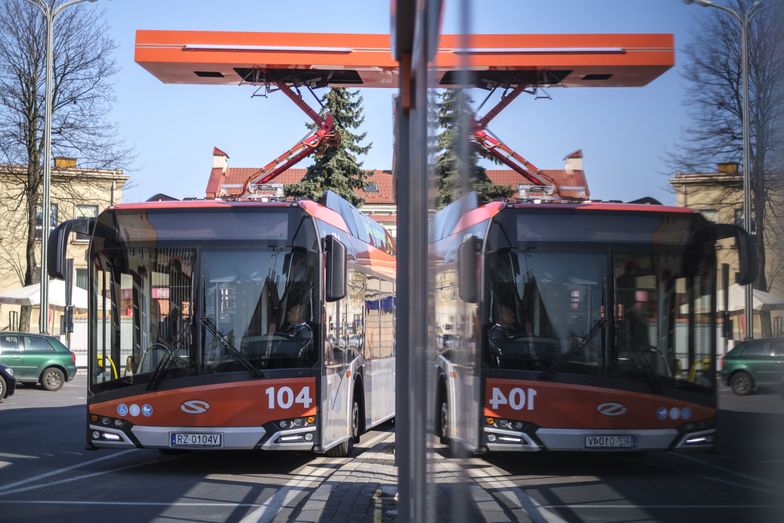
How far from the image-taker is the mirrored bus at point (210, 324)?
11.1 metres

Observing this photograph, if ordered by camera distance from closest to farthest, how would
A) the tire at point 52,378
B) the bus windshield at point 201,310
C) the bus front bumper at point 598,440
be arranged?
the bus front bumper at point 598,440, the bus windshield at point 201,310, the tire at point 52,378

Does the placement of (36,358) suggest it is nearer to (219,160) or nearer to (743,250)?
(219,160)

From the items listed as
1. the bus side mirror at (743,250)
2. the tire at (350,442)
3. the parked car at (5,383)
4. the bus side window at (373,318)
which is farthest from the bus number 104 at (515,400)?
the parked car at (5,383)

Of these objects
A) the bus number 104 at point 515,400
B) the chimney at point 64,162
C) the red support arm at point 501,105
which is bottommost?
the bus number 104 at point 515,400

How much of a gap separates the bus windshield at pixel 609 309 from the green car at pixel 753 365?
8 centimetres

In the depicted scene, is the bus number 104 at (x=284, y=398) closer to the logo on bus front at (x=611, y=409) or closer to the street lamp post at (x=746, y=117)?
the logo on bus front at (x=611, y=409)

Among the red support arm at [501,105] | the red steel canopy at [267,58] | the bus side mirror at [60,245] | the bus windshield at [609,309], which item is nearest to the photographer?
the bus windshield at [609,309]

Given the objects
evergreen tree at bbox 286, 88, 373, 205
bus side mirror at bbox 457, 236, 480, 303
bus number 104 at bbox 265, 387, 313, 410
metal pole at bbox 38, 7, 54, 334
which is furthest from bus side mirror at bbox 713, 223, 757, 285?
evergreen tree at bbox 286, 88, 373, 205

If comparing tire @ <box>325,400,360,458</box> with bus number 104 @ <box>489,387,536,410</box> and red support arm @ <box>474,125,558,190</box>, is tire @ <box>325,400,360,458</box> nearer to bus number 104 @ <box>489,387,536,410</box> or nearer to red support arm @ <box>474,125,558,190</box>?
bus number 104 @ <box>489,387,536,410</box>

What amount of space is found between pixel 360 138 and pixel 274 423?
34.7 meters

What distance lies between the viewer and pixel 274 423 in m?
11.0

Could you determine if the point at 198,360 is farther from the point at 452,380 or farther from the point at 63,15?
the point at 63,15

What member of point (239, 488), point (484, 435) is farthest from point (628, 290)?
point (239, 488)

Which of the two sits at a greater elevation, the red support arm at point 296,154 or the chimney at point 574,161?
the red support arm at point 296,154
